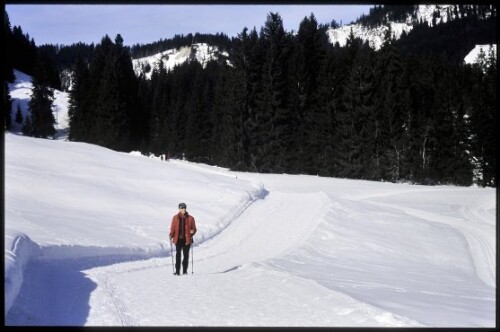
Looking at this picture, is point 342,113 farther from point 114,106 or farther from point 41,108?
point 41,108

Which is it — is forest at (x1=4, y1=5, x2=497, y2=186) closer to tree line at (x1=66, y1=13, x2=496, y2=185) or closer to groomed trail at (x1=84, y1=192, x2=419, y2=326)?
tree line at (x1=66, y1=13, x2=496, y2=185)

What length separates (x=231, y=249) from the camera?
18.1 m

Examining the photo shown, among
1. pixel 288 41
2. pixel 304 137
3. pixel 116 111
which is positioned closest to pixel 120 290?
pixel 304 137

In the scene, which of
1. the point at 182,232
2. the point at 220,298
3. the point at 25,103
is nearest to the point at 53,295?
the point at 220,298

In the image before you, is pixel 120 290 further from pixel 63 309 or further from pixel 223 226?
pixel 223 226

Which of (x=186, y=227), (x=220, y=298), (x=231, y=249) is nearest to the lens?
(x=220, y=298)

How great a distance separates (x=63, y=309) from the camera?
8.43 meters

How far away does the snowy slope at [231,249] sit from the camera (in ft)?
28.7

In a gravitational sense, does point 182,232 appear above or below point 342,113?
below

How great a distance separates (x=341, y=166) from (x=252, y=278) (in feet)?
117

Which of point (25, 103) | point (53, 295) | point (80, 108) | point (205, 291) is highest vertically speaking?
point (25, 103)

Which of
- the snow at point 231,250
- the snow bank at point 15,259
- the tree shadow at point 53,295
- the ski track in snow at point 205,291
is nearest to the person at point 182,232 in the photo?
the ski track in snow at point 205,291

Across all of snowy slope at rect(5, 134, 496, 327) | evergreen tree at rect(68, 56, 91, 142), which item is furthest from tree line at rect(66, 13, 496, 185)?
snowy slope at rect(5, 134, 496, 327)

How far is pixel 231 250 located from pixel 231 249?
16 cm
